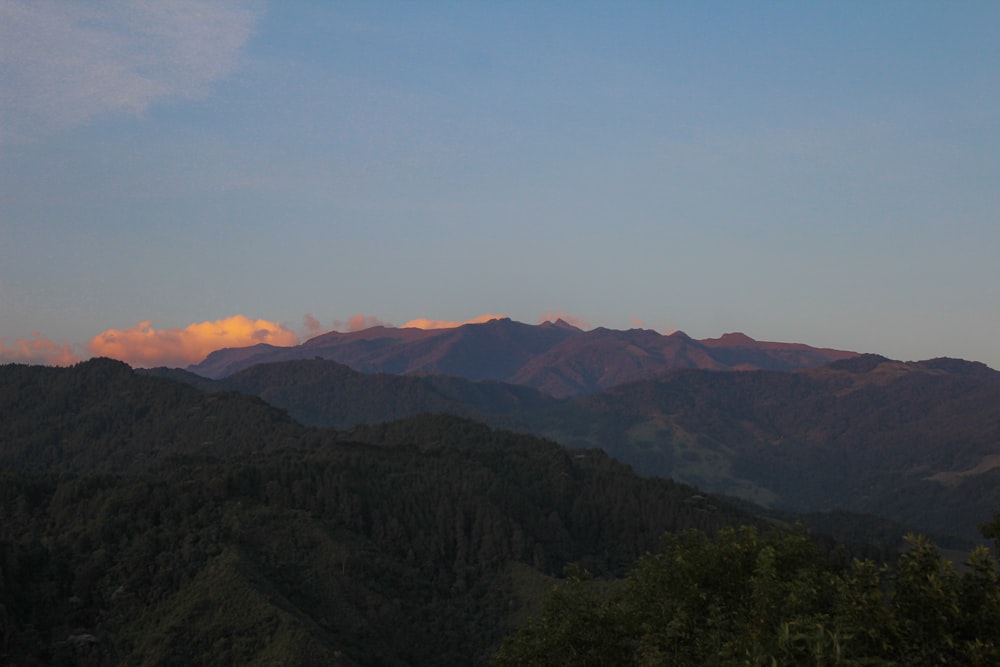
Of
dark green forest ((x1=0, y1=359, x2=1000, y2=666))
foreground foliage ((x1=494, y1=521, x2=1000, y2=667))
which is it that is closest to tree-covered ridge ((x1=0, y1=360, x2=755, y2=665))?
dark green forest ((x1=0, y1=359, x2=1000, y2=666))

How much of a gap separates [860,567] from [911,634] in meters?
4.37

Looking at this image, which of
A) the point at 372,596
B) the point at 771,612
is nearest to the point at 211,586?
the point at 372,596

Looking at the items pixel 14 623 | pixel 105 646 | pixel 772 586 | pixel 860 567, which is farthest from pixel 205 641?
pixel 860 567

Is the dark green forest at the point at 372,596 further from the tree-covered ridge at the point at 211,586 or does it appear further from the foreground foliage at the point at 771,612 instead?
the tree-covered ridge at the point at 211,586

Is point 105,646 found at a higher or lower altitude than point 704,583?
lower

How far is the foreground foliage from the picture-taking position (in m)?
39.2

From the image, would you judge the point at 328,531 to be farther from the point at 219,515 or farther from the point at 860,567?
the point at 860,567

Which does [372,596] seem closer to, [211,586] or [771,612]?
[211,586]

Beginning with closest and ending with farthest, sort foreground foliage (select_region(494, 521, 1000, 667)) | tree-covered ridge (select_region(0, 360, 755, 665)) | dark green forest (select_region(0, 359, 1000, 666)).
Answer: foreground foliage (select_region(494, 521, 1000, 667)) < dark green forest (select_region(0, 359, 1000, 666)) < tree-covered ridge (select_region(0, 360, 755, 665))

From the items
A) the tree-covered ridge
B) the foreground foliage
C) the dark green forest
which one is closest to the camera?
the foreground foliage

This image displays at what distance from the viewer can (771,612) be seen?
50.3m

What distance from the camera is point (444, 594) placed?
193 m

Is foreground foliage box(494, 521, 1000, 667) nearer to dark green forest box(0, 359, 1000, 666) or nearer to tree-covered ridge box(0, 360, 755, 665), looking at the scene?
dark green forest box(0, 359, 1000, 666)

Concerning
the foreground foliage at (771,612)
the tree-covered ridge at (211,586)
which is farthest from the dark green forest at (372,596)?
the tree-covered ridge at (211,586)
